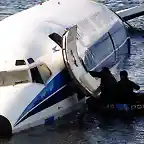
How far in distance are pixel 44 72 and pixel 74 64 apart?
4.15 feet

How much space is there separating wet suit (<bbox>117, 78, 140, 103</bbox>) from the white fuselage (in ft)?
4.61

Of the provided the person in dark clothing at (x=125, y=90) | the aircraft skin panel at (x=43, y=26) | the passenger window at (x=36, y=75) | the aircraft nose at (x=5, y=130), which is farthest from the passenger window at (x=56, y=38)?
the aircraft nose at (x=5, y=130)

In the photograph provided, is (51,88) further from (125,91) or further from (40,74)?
(125,91)

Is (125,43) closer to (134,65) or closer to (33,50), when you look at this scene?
(134,65)

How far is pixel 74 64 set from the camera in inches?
802

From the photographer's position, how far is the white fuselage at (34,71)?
18.4 meters

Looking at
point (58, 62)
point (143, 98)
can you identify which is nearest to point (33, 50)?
point (58, 62)

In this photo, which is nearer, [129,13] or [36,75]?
[36,75]

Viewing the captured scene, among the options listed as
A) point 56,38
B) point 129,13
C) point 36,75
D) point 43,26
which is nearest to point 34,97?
point 36,75

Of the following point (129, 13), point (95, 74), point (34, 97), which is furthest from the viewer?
point (129, 13)

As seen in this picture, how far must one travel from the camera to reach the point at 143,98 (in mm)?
21484

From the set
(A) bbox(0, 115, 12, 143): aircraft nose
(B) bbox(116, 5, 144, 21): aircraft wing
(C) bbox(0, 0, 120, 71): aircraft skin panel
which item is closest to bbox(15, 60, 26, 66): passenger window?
(C) bbox(0, 0, 120, 71): aircraft skin panel

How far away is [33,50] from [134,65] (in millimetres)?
11101

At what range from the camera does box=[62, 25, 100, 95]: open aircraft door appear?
19984 mm
